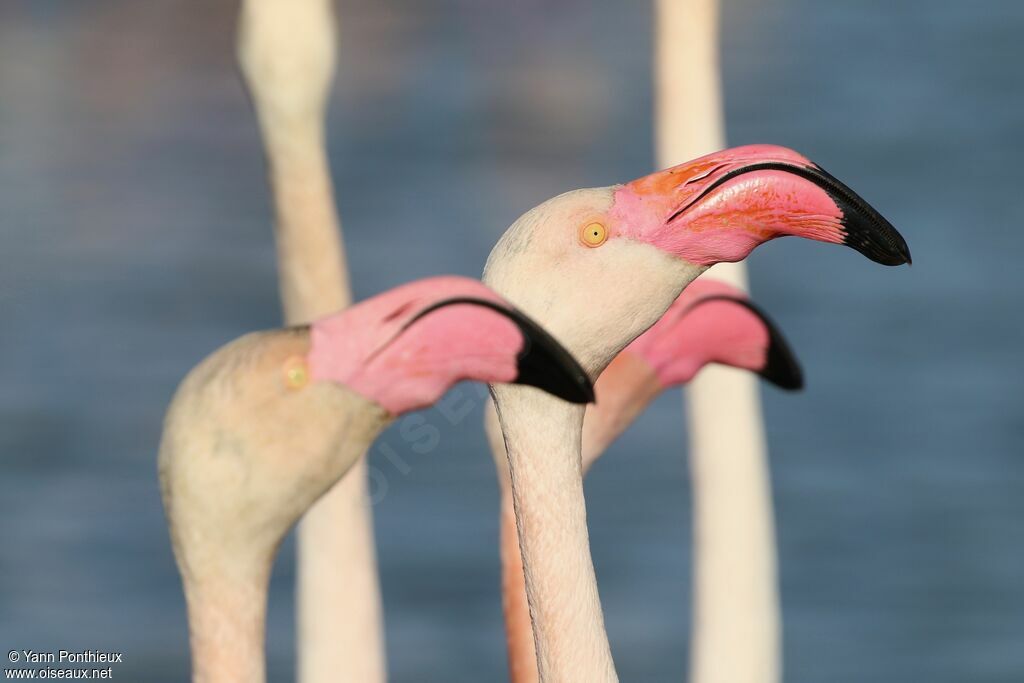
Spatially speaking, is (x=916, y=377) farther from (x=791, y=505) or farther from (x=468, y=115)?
(x=468, y=115)

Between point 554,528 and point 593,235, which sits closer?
point 593,235


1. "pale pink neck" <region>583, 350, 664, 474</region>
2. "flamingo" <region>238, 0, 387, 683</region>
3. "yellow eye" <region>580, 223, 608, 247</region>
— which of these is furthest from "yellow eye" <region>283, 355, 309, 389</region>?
"flamingo" <region>238, 0, 387, 683</region>

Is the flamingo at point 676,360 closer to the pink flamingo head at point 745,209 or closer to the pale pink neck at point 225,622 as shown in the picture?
the pink flamingo head at point 745,209

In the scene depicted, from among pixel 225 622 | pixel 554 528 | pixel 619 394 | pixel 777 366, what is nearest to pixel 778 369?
pixel 777 366

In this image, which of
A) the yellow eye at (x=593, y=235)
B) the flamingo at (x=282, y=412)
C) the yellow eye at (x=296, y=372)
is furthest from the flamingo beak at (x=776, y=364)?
the yellow eye at (x=296, y=372)

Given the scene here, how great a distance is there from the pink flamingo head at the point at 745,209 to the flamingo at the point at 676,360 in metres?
0.88

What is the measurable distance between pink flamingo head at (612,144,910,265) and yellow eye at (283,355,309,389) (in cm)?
60

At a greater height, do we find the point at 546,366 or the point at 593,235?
the point at 593,235

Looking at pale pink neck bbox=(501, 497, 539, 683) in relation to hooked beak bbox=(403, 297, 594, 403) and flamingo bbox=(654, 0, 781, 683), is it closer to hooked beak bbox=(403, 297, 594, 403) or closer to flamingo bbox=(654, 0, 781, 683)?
flamingo bbox=(654, 0, 781, 683)

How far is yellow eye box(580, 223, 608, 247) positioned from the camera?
446cm

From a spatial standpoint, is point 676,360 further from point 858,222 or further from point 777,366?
point 858,222

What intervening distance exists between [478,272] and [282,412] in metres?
8.82

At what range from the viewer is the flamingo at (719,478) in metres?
6.29

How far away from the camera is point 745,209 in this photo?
4.40 metres
